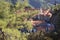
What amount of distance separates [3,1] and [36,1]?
3.29 meters

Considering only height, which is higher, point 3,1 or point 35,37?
point 3,1

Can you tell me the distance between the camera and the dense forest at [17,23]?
18.8 ft

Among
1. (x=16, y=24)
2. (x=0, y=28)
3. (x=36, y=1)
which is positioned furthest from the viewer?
(x=36, y=1)

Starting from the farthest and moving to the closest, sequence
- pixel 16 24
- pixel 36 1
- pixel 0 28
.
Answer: pixel 36 1 < pixel 16 24 < pixel 0 28

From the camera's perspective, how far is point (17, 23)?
6305 millimetres

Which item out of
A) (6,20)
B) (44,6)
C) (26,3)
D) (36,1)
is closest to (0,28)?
(6,20)

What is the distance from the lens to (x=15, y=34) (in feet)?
19.3

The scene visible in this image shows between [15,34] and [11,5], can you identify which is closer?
[15,34]

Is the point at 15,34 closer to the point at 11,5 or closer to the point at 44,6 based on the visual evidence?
the point at 11,5

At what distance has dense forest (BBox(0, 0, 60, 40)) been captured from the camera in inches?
225

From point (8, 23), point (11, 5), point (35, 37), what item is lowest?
point (35, 37)

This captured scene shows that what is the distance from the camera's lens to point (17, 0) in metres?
6.62

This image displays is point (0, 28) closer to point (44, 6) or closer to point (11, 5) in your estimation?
point (11, 5)

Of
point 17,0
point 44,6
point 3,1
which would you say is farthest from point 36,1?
point 3,1
